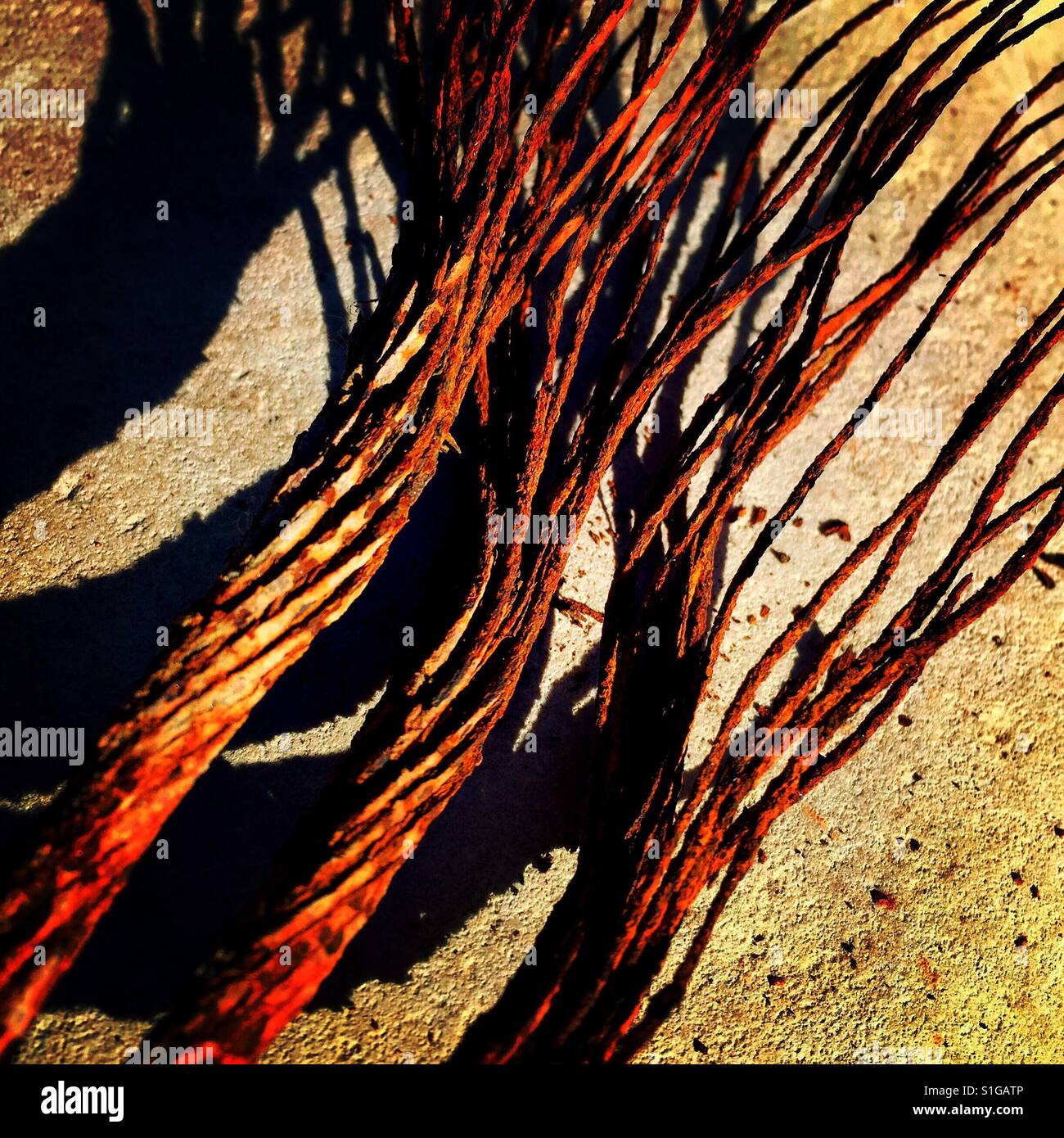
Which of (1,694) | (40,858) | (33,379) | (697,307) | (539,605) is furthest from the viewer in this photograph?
(33,379)

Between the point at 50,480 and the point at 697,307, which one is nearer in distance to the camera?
the point at 697,307

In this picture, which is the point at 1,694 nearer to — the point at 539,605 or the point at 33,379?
the point at 33,379

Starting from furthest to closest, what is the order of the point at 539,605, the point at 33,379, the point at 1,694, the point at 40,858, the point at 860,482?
the point at 860,482, the point at 33,379, the point at 1,694, the point at 539,605, the point at 40,858

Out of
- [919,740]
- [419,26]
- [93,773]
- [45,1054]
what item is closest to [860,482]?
[919,740]

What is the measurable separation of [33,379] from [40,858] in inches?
38.6

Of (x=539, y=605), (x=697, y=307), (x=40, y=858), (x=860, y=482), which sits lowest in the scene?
(x=40, y=858)

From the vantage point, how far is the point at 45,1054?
4.05ft

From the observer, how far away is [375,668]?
1403 mm

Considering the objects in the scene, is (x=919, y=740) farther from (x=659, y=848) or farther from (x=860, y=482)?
(x=659, y=848)

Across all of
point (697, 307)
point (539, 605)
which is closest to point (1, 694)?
point (539, 605)

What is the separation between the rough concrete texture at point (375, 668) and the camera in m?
1.34

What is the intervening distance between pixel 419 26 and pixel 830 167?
915mm

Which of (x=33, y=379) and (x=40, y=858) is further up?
(x=33, y=379)

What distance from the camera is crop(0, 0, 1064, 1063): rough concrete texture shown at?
1337 mm
